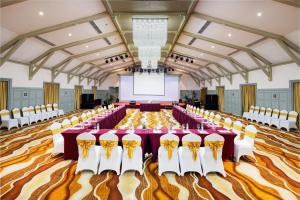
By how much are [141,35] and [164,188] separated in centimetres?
608

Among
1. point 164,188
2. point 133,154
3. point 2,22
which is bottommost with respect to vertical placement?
point 164,188

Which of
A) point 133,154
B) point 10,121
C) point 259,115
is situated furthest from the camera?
point 259,115

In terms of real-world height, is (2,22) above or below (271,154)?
above

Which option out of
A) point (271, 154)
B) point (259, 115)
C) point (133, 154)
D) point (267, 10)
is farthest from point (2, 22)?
point (259, 115)

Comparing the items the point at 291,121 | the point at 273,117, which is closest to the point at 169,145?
the point at 291,121

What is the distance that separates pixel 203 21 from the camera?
7.62m

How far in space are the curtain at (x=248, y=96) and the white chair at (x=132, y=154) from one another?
11075 millimetres

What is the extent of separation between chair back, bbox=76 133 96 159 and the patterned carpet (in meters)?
0.42

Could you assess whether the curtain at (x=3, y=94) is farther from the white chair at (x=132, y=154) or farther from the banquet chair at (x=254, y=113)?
the banquet chair at (x=254, y=113)

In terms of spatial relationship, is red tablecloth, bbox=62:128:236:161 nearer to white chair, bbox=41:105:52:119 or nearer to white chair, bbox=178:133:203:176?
white chair, bbox=178:133:203:176

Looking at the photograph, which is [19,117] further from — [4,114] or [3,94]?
[3,94]

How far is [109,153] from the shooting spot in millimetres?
3896

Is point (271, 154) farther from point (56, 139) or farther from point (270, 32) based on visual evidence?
point (56, 139)

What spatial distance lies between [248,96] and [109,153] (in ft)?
39.7
